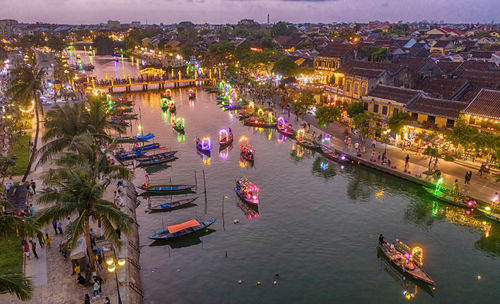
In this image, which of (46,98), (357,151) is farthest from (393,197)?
(46,98)

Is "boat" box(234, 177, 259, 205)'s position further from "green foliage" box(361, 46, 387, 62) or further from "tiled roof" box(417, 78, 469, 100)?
"green foliage" box(361, 46, 387, 62)

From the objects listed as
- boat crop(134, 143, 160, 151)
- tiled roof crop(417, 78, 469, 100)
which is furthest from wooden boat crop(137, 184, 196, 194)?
tiled roof crop(417, 78, 469, 100)

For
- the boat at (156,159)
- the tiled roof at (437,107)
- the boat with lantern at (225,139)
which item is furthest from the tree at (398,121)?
the boat at (156,159)

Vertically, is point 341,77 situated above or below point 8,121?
above

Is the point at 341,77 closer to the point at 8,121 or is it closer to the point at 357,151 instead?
the point at 357,151

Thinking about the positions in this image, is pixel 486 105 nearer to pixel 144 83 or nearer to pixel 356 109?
pixel 356 109

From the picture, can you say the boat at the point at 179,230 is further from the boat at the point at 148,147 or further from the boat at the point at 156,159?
the boat at the point at 148,147

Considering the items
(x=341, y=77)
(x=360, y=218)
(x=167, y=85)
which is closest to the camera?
(x=360, y=218)
